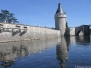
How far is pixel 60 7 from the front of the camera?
93750 millimetres

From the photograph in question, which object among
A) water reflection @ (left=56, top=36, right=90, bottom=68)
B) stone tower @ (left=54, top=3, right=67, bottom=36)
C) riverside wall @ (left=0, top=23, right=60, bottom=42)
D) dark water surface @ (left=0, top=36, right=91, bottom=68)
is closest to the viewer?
dark water surface @ (left=0, top=36, right=91, bottom=68)

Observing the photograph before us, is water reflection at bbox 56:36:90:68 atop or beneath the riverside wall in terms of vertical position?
beneath

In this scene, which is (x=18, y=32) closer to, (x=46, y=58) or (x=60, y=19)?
(x=46, y=58)

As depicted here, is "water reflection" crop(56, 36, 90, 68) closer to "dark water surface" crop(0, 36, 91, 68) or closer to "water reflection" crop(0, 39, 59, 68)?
"dark water surface" crop(0, 36, 91, 68)

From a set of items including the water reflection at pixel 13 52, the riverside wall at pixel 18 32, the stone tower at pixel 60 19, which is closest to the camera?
the water reflection at pixel 13 52

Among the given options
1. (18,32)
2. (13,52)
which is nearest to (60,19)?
(18,32)

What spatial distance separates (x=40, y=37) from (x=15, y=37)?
16591mm

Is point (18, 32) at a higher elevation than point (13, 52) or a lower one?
higher

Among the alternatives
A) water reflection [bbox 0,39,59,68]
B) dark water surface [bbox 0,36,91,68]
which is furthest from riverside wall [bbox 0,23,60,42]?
dark water surface [bbox 0,36,91,68]

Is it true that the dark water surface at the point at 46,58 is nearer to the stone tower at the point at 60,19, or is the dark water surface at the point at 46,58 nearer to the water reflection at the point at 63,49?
the water reflection at the point at 63,49

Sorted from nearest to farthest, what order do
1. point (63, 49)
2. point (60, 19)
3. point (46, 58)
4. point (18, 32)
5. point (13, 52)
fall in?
point (46, 58) → point (13, 52) → point (63, 49) → point (18, 32) → point (60, 19)

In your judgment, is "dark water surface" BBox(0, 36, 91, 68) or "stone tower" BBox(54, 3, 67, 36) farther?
"stone tower" BBox(54, 3, 67, 36)

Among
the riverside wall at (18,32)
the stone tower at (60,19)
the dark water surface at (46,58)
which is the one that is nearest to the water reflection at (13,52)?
the dark water surface at (46,58)

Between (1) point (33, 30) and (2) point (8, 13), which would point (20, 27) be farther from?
(2) point (8, 13)
